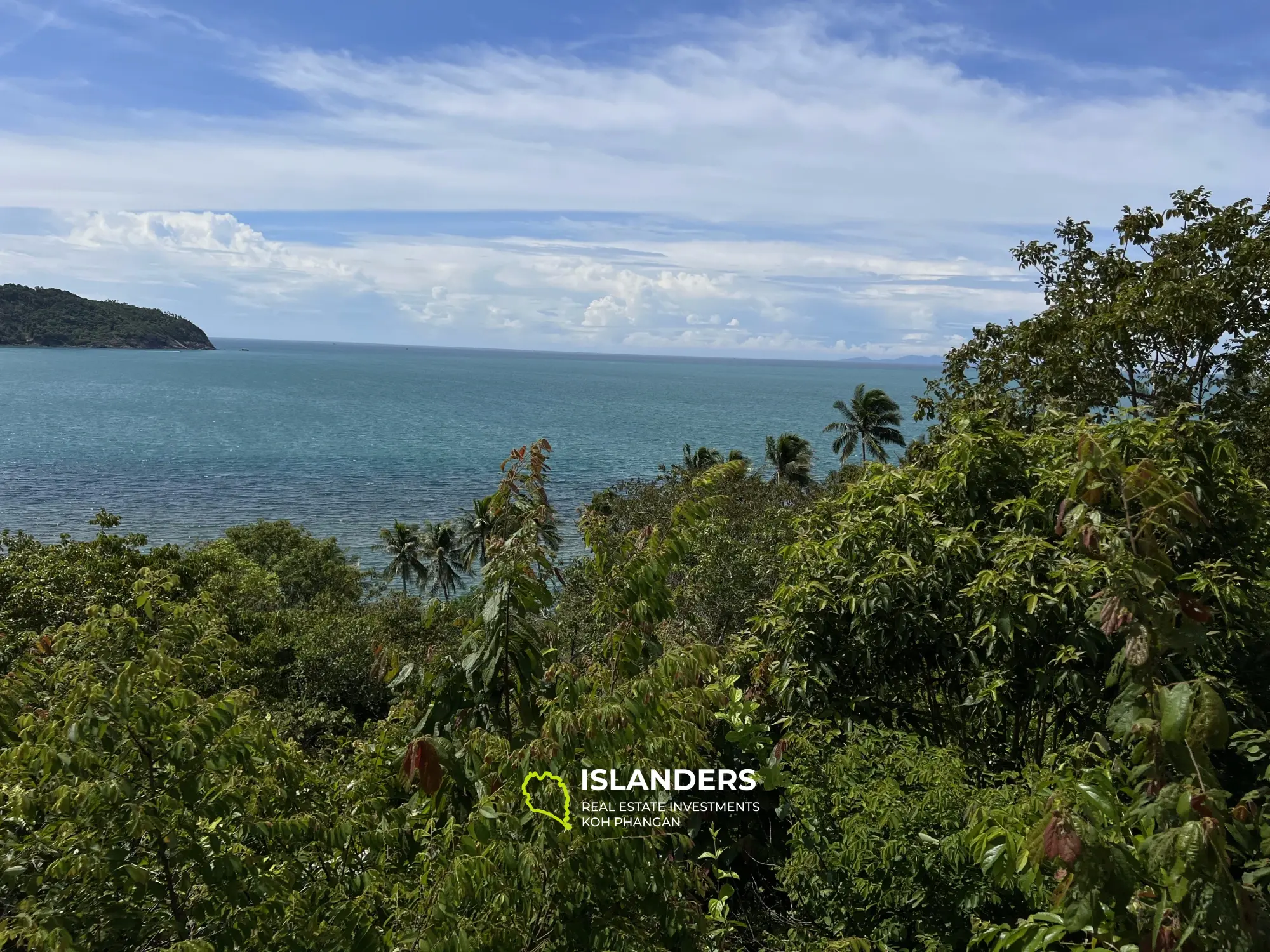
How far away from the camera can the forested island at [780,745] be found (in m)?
2.37

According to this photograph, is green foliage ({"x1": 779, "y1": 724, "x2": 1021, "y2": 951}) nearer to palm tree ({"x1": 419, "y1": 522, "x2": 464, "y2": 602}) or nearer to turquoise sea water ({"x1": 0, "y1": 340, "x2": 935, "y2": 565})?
turquoise sea water ({"x1": 0, "y1": 340, "x2": 935, "y2": 565})

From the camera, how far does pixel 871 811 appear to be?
4.51 m

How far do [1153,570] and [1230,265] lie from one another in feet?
40.7

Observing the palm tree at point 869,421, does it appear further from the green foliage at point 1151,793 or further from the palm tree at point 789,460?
the green foliage at point 1151,793

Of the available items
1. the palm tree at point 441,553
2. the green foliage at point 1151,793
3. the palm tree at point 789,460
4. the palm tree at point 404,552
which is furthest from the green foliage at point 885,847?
the palm tree at point 404,552

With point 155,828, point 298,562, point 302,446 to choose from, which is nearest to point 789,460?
point 298,562

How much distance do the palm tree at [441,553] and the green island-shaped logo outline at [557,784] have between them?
44.8m

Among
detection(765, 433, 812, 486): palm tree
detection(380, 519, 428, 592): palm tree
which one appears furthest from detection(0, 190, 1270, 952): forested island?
detection(380, 519, 428, 592): palm tree

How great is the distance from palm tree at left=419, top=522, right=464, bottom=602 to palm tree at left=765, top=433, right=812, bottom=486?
739 inches

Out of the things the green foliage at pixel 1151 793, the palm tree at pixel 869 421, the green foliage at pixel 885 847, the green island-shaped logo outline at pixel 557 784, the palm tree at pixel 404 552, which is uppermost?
the palm tree at pixel 869 421

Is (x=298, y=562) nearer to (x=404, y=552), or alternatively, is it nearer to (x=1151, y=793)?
(x=404, y=552)

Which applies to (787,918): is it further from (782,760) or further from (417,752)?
(417,752)

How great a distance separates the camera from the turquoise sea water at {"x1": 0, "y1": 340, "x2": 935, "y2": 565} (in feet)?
195

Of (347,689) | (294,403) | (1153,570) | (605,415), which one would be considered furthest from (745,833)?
(294,403)
